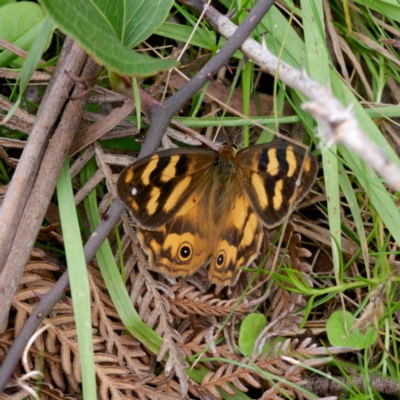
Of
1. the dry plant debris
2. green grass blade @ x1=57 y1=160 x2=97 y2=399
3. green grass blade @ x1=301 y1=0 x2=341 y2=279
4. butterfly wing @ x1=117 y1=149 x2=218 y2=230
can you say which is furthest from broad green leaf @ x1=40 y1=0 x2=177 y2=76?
green grass blade @ x1=301 y1=0 x2=341 y2=279

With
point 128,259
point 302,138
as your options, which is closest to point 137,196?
point 128,259

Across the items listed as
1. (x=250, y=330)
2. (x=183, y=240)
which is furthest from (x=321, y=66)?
(x=250, y=330)

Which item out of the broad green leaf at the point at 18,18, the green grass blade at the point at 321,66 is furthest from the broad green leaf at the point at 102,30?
the green grass blade at the point at 321,66

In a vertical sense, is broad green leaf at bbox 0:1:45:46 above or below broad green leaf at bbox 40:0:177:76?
above

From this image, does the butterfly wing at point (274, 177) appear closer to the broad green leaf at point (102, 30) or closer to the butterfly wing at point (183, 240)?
the butterfly wing at point (183, 240)

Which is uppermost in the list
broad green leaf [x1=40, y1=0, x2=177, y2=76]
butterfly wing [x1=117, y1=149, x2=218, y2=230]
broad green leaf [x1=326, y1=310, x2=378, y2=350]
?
broad green leaf [x1=40, y1=0, x2=177, y2=76]

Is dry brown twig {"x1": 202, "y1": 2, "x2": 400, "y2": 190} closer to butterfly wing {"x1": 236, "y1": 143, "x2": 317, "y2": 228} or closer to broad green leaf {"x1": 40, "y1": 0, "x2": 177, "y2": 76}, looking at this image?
broad green leaf {"x1": 40, "y1": 0, "x2": 177, "y2": 76}

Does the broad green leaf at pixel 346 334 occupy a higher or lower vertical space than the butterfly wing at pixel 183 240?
lower
